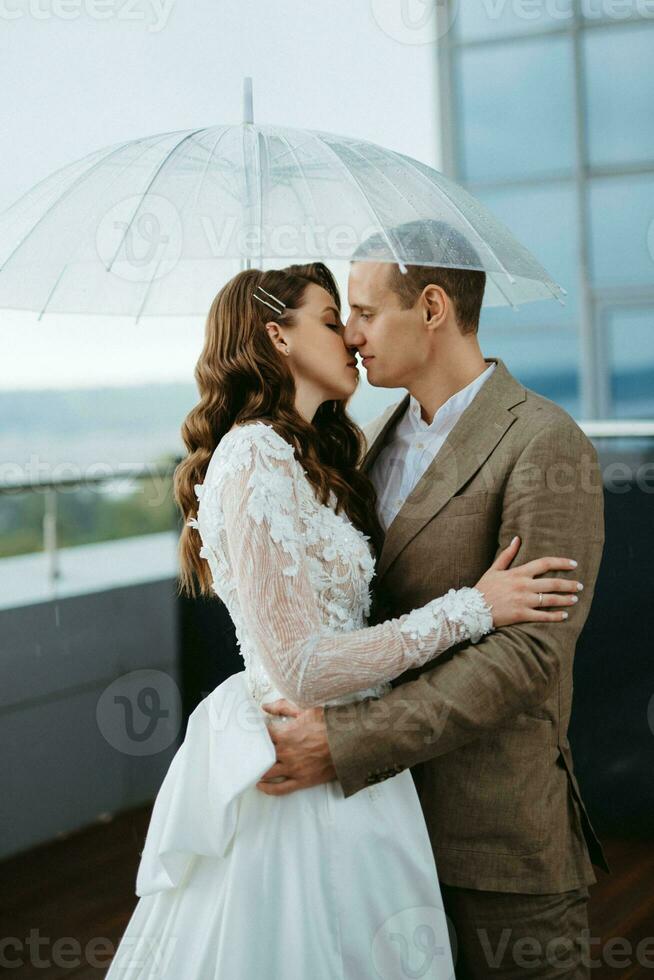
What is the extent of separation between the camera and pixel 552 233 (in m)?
6.91

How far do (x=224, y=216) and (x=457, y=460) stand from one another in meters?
0.51

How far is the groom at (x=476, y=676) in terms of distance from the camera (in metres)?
1.42

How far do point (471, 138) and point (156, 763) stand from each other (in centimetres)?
510

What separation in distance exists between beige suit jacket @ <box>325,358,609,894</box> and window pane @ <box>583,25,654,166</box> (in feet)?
19.0

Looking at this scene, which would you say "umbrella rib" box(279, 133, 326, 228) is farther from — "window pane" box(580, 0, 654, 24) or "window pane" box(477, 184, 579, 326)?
"window pane" box(580, 0, 654, 24)

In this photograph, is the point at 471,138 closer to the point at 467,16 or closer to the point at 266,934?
the point at 467,16

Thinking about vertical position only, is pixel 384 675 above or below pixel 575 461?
below

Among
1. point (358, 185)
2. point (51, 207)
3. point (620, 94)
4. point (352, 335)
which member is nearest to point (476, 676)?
point (352, 335)

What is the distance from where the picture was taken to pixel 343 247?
4.54ft

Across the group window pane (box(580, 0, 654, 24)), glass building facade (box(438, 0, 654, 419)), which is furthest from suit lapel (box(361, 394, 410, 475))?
window pane (box(580, 0, 654, 24))

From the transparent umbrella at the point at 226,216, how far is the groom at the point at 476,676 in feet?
0.14

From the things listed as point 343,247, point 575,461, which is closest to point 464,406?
point 575,461

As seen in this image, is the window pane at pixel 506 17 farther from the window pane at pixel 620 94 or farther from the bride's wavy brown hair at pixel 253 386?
the bride's wavy brown hair at pixel 253 386

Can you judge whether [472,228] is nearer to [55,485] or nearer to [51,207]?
[51,207]
